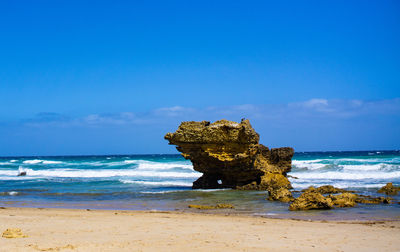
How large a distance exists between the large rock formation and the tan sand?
6.64 metres

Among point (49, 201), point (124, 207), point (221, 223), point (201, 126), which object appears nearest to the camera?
point (221, 223)

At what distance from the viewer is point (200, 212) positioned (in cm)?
1179

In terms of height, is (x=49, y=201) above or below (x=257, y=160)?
below

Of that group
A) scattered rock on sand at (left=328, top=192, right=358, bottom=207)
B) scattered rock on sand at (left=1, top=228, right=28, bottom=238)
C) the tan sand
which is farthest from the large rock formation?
scattered rock on sand at (left=1, top=228, right=28, bottom=238)

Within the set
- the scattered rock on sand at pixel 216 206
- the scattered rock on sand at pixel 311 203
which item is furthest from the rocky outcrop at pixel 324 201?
the scattered rock on sand at pixel 216 206

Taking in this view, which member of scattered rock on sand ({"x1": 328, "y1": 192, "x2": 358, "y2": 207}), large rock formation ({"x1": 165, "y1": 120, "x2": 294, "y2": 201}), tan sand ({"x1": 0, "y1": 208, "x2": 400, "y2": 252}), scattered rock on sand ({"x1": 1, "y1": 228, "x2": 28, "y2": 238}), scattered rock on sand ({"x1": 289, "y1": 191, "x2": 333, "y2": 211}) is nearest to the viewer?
tan sand ({"x1": 0, "y1": 208, "x2": 400, "y2": 252})

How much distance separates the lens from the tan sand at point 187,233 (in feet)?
21.2

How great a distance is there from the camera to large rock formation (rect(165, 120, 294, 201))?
1712 cm

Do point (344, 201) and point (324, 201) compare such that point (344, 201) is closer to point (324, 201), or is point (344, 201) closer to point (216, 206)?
point (324, 201)

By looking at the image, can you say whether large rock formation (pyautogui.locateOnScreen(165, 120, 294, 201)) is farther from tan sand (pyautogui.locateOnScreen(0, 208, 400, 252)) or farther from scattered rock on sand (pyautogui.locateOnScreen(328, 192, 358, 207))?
tan sand (pyautogui.locateOnScreen(0, 208, 400, 252))

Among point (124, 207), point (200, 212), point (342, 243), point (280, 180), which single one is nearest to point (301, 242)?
point (342, 243)

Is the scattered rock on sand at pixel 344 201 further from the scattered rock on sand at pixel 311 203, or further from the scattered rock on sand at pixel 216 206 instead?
the scattered rock on sand at pixel 216 206

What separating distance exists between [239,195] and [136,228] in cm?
790

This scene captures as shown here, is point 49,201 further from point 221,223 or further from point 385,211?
point 385,211
